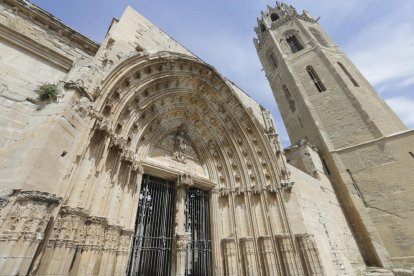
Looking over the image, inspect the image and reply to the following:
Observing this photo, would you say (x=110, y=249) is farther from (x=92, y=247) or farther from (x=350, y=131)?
(x=350, y=131)

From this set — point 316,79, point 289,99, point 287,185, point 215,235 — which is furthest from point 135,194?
point 316,79

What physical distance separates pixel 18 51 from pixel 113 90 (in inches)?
57.5

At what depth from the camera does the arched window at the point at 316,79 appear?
12769 millimetres

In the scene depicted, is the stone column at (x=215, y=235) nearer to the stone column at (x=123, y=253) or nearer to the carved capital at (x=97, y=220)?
the stone column at (x=123, y=253)

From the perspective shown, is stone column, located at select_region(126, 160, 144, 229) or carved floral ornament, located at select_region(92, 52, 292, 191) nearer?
stone column, located at select_region(126, 160, 144, 229)

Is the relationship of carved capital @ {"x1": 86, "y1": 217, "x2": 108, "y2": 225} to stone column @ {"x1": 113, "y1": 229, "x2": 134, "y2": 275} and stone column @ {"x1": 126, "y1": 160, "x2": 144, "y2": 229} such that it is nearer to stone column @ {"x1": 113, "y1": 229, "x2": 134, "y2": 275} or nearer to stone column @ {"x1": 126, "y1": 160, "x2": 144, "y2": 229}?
stone column @ {"x1": 113, "y1": 229, "x2": 134, "y2": 275}

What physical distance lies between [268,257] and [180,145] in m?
3.62

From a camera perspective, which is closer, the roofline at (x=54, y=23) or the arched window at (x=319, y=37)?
the roofline at (x=54, y=23)

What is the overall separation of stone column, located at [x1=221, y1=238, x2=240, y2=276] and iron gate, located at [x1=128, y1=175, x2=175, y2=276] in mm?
1347

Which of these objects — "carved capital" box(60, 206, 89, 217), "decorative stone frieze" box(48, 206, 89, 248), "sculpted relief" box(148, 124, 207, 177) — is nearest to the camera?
"decorative stone frieze" box(48, 206, 89, 248)

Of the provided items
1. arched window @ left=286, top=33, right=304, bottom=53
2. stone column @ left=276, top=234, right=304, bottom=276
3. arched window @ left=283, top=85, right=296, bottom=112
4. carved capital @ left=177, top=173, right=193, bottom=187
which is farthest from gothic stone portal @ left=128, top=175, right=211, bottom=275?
arched window @ left=286, top=33, right=304, bottom=53

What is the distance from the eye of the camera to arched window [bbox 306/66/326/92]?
41.9ft

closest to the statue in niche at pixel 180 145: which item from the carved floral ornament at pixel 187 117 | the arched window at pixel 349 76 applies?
the carved floral ornament at pixel 187 117

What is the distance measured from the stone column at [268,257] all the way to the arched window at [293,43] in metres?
14.6
